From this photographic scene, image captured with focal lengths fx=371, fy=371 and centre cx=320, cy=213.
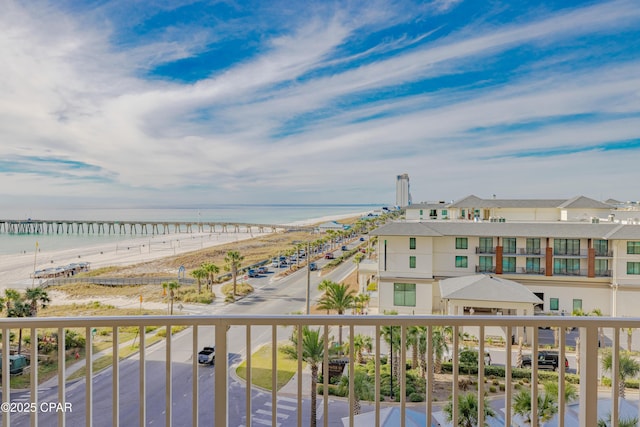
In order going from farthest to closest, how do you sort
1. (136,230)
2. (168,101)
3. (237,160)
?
(136,230) < (237,160) < (168,101)

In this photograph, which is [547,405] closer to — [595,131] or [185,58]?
[185,58]

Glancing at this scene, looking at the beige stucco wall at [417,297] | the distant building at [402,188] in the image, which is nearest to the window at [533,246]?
the beige stucco wall at [417,297]

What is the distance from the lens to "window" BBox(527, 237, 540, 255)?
1429 cm

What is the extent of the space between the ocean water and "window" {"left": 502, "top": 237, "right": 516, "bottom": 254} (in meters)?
11.3

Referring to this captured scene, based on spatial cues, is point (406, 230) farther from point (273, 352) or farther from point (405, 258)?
point (273, 352)

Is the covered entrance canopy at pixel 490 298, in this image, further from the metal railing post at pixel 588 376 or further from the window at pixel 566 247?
the metal railing post at pixel 588 376

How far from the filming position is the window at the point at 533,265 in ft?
46.8

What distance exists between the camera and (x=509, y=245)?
14391 millimetres

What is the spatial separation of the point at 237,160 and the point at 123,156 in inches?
149

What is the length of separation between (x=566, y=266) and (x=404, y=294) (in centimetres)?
623

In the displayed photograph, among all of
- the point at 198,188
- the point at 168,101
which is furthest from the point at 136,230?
the point at 168,101

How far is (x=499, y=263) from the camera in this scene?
47.1 feet

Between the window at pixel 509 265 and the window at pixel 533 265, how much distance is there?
50cm

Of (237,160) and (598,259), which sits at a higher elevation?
(237,160)
